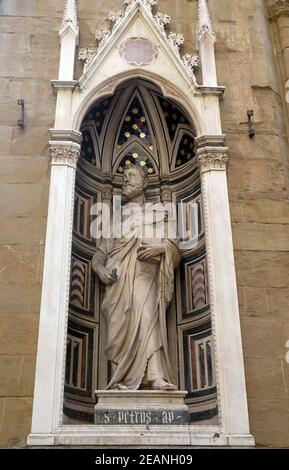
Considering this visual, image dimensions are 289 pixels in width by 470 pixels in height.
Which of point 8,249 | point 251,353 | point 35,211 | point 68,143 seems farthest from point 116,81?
point 251,353

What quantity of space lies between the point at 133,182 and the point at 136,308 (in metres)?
1.93

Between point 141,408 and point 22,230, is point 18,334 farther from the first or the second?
point 141,408

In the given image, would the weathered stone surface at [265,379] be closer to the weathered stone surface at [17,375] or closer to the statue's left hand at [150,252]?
the statue's left hand at [150,252]

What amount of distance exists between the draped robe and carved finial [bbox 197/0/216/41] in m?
2.92

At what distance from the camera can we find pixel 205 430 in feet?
21.8

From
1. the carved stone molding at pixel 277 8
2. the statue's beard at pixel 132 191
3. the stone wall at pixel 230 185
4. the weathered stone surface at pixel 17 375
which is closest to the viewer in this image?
the weathered stone surface at pixel 17 375

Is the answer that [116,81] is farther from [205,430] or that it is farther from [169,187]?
[205,430]

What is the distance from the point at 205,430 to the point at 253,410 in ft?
1.93

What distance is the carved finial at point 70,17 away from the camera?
9148mm

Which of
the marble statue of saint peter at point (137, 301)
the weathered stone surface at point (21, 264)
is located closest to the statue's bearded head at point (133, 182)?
the marble statue of saint peter at point (137, 301)

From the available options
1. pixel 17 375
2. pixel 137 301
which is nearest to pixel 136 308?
pixel 137 301

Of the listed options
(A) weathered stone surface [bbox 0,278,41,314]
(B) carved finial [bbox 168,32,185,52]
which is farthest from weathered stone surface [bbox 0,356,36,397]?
(B) carved finial [bbox 168,32,185,52]

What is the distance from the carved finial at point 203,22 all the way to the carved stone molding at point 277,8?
1154 millimetres

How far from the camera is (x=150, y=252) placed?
8.10 meters
